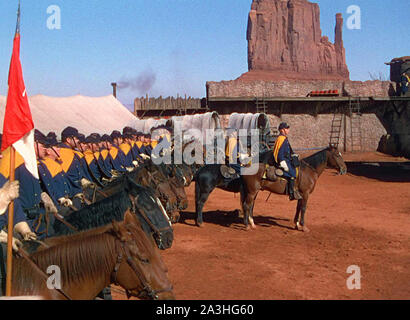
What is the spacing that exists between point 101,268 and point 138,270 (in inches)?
13.6

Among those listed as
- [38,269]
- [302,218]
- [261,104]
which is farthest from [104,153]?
[261,104]

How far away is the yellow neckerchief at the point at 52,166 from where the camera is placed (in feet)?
23.3

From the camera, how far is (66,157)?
808 cm

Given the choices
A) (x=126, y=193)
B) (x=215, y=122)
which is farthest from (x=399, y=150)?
(x=126, y=193)

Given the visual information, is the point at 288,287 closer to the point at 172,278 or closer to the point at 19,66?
the point at 172,278

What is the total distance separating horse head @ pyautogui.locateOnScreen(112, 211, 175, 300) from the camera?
3250 mm

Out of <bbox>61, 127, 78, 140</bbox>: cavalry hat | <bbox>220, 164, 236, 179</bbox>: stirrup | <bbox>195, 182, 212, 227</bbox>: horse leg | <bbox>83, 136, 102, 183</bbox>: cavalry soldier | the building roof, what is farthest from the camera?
the building roof

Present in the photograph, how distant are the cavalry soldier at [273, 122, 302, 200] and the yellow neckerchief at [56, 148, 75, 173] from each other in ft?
17.8

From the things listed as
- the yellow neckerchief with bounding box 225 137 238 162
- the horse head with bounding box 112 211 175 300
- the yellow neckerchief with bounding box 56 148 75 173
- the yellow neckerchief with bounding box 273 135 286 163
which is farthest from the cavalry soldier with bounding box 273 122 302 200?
the horse head with bounding box 112 211 175 300

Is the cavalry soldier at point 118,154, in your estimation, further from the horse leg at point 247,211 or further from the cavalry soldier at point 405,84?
the cavalry soldier at point 405,84

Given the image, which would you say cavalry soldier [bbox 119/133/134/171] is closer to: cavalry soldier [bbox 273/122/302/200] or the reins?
cavalry soldier [bbox 273/122/302/200]

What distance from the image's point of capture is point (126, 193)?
527 centimetres

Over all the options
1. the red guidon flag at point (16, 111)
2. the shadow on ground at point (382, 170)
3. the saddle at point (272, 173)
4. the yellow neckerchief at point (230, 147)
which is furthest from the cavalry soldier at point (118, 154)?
the shadow on ground at point (382, 170)

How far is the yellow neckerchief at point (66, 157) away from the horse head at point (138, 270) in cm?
491
